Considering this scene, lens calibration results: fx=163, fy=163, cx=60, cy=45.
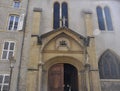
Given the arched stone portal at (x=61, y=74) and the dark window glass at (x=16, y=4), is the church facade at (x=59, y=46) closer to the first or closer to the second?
the arched stone portal at (x=61, y=74)

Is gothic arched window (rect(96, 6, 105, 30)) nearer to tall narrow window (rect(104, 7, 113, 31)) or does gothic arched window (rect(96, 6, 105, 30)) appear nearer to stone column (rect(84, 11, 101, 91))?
tall narrow window (rect(104, 7, 113, 31))

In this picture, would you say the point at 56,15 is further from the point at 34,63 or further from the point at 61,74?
the point at 61,74

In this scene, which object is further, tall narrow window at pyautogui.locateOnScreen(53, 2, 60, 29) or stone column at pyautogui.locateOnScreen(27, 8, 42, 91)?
tall narrow window at pyautogui.locateOnScreen(53, 2, 60, 29)

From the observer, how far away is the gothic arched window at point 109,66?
1631cm

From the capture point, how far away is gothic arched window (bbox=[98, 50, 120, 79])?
53.5ft

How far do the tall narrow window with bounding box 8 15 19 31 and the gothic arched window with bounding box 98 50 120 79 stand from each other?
10.0m

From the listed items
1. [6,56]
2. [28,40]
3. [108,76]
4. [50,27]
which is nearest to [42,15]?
[50,27]

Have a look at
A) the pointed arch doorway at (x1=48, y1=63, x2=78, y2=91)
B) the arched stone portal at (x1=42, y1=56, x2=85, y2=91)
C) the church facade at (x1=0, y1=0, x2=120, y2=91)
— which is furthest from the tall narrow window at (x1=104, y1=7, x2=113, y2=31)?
the pointed arch doorway at (x1=48, y1=63, x2=78, y2=91)

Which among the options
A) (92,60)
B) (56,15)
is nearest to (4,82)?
Answer: (92,60)

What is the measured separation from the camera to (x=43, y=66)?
15.0 m

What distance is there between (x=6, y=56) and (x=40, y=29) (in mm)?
4435

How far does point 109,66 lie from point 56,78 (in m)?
5.78

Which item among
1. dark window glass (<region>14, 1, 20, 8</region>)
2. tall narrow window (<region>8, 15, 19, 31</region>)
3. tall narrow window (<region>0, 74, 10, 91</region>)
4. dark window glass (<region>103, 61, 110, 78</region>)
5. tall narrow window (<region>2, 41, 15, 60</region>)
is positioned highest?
dark window glass (<region>14, 1, 20, 8</region>)

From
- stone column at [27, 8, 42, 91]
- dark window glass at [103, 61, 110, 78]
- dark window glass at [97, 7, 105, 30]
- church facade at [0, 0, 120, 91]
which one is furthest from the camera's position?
dark window glass at [97, 7, 105, 30]
